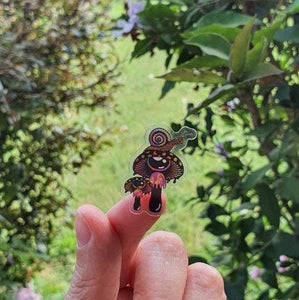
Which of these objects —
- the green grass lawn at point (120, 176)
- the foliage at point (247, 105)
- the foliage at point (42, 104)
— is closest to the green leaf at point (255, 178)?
the foliage at point (247, 105)

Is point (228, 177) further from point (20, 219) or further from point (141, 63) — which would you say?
point (141, 63)

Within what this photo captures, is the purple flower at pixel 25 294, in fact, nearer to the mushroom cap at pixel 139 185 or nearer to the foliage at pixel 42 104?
the foliage at pixel 42 104

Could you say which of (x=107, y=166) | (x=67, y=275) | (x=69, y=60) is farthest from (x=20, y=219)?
(x=107, y=166)

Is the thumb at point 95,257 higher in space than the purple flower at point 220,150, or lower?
lower

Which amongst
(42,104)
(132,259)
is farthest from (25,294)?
(132,259)

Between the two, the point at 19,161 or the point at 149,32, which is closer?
the point at 149,32

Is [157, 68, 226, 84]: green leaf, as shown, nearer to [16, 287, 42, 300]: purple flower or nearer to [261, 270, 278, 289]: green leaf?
[261, 270, 278, 289]: green leaf

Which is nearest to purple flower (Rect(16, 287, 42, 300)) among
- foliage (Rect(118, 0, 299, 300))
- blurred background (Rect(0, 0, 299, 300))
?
blurred background (Rect(0, 0, 299, 300))
